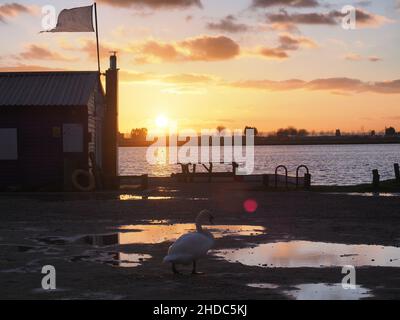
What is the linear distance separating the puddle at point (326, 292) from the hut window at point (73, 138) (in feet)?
81.4

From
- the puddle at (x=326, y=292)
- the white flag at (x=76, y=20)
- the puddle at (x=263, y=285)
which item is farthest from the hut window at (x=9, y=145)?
the puddle at (x=326, y=292)

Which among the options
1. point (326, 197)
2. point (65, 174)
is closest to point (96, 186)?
point (65, 174)

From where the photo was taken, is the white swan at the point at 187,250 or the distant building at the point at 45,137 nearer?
the white swan at the point at 187,250

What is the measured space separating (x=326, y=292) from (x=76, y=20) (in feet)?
101

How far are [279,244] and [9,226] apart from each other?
8.20m

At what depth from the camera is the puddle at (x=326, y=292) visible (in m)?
10.0

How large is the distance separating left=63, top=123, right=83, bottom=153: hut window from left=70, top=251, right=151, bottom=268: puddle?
20213mm

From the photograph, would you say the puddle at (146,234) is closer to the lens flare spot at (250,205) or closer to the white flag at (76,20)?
the lens flare spot at (250,205)

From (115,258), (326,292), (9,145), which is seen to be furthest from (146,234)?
(9,145)

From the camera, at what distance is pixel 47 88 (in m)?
36.1

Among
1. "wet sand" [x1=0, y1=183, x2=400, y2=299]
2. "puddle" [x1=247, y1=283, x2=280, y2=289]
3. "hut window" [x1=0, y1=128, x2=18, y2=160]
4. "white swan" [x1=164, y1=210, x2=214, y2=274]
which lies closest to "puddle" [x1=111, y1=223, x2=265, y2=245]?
"wet sand" [x1=0, y1=183, x2=400, y2=299]

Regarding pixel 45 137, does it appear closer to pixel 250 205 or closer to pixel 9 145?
pixel 9 145

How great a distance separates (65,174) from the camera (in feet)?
112
